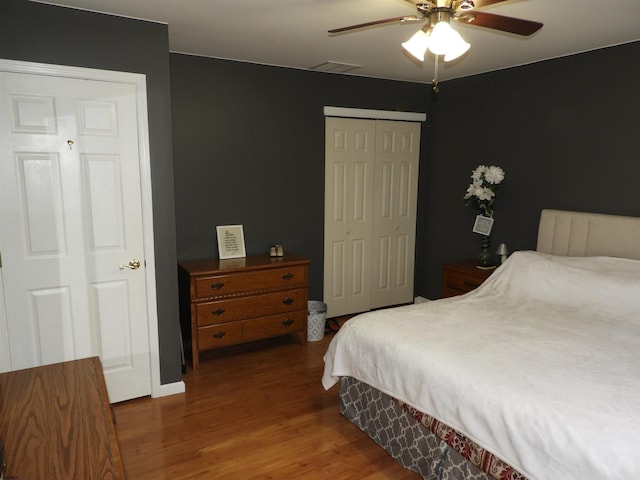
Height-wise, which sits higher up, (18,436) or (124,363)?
(18,436)

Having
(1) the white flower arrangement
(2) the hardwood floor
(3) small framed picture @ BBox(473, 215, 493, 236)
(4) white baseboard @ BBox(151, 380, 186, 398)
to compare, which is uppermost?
(1) the white flower arrangement

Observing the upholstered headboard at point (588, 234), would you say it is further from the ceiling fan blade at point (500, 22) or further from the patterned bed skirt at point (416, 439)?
the patterned bed skirt at point (416, 439)

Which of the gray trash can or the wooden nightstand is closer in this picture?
the wooden nightstand

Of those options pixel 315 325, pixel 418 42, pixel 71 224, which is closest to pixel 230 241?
pixel 315 325

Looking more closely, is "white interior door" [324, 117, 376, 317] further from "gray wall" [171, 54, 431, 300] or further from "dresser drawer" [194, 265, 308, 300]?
"dresser drawer" [194, 265, 308, 300]

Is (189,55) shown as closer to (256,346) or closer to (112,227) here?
(112,227)

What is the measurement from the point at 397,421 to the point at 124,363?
1810mm

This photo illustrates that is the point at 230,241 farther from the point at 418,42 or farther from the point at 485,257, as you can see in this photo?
the point at 418,42

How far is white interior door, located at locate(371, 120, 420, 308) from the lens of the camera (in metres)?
4.82

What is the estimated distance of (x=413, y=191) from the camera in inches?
199

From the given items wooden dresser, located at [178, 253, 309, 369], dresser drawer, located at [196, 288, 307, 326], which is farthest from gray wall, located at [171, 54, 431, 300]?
dresser drawer, located at [196, 288, 307, 326]

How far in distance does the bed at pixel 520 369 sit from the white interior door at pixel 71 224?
4.68 feet

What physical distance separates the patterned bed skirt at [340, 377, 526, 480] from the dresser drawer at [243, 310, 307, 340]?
45.0 inches

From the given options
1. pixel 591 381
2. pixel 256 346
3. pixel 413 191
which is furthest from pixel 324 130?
pixel 591 381
